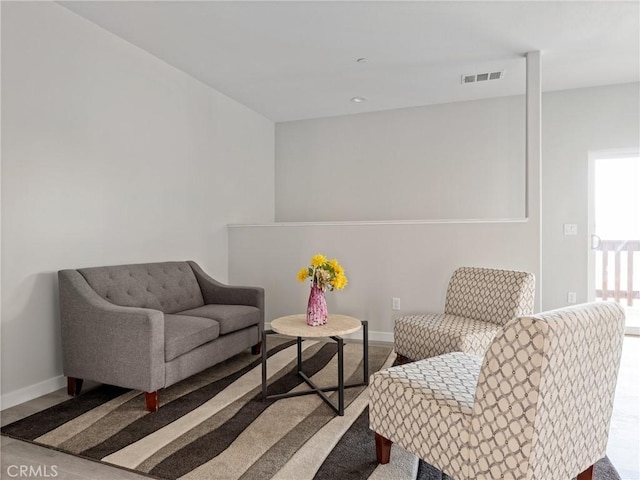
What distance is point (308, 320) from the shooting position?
277 cm

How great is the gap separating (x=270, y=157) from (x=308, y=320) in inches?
141

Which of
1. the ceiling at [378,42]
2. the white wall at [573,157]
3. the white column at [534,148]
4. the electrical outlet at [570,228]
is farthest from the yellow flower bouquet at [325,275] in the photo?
the electrical outlet at [570,228]

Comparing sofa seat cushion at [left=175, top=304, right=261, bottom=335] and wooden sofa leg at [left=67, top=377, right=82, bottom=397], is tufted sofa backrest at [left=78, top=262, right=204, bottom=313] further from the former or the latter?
wooden sofa leg at [left=67, top=377, right=82, bottom=397]

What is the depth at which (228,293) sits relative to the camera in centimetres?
376

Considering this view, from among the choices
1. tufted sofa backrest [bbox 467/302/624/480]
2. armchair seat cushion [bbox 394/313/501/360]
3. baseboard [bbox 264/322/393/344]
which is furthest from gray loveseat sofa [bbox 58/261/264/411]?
tufted sofa backrest [bbox 467/302/624/480]

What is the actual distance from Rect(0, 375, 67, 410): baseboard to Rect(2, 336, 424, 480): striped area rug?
0.91 ft

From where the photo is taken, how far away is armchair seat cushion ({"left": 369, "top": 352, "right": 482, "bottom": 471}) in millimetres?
1565

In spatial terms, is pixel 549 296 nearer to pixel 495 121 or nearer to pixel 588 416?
pixel 495 121

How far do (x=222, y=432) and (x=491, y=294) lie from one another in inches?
85.6

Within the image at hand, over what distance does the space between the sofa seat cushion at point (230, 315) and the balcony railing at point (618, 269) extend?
3846mm

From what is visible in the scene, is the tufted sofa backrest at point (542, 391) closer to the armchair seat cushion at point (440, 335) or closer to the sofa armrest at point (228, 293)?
the armchair seat cushion at point (440, 335)

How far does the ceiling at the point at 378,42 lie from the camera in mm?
2975

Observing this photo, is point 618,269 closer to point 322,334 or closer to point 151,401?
point 322,334

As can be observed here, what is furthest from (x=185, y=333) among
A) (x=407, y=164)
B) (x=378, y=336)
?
(x=407, y=164)
